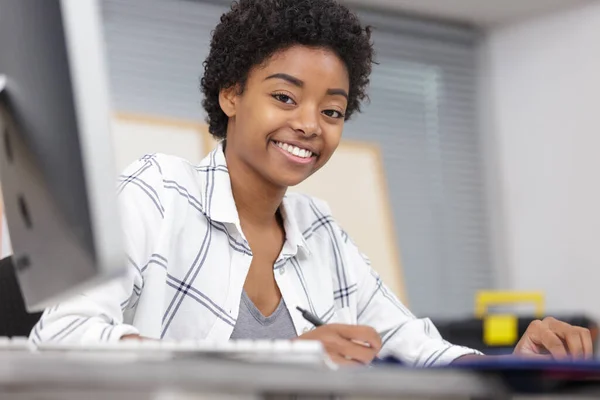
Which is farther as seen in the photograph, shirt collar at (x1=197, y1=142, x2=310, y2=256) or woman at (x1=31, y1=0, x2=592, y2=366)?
shirt collar at (x1=197, y1=142, x2=310, y2=256)

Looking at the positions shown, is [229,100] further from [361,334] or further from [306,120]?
[361,334]

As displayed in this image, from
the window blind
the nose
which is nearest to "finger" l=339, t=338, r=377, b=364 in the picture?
the nose

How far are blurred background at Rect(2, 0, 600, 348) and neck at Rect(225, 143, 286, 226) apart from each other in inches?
90.2

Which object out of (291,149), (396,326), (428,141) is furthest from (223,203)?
(428,141)

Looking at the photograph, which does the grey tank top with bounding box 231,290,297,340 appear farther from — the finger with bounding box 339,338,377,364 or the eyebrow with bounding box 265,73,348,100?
the finger with bounding box 339,338,377,364

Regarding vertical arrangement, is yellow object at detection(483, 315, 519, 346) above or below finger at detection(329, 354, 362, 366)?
below

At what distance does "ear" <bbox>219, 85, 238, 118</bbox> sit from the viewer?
58.7 inches

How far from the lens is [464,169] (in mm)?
4629

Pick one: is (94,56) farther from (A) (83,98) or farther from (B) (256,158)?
(B) (256,158)

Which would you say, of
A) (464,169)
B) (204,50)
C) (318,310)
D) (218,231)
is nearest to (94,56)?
(218,231)

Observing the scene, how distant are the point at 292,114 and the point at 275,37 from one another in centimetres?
13

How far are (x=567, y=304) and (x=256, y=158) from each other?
10.2 ft

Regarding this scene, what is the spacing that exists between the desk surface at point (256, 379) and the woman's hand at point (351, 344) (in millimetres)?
213

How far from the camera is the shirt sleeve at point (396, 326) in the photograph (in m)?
1.33
